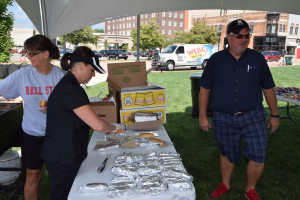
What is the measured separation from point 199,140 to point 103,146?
10.7 feet

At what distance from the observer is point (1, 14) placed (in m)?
11.4

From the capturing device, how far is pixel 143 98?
2.74 metres

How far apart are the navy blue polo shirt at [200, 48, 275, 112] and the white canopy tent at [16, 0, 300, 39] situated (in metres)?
1.67

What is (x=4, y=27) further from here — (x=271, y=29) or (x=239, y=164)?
(x=271, y=29)

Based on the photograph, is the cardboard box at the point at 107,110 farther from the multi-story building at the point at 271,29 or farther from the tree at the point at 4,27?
the multi-story building at the point at 271,29

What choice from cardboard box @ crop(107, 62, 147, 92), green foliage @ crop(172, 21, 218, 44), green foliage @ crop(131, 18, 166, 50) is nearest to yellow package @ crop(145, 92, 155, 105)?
cardboard box @ crop(107, 62, 147, 92)

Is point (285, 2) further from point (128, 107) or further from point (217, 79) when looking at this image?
point (128, 107)

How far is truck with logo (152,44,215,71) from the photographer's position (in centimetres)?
1962

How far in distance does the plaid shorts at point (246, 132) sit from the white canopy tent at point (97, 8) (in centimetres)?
200

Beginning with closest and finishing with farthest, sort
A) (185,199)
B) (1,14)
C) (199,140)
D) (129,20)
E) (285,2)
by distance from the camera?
(185,199), (285,2), (199,140), (1,14), (129,20)

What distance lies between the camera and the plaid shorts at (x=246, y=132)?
2.43m

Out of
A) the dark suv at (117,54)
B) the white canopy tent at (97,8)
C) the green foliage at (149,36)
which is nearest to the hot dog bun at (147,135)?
the white canopy tent at (97,8)

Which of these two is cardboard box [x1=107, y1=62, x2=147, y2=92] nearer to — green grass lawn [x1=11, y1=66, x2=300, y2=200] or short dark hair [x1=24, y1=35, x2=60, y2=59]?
short dark hair [x1=24, y1=35, x2=60, y2=59]

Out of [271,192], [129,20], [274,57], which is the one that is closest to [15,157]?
[271,192]
